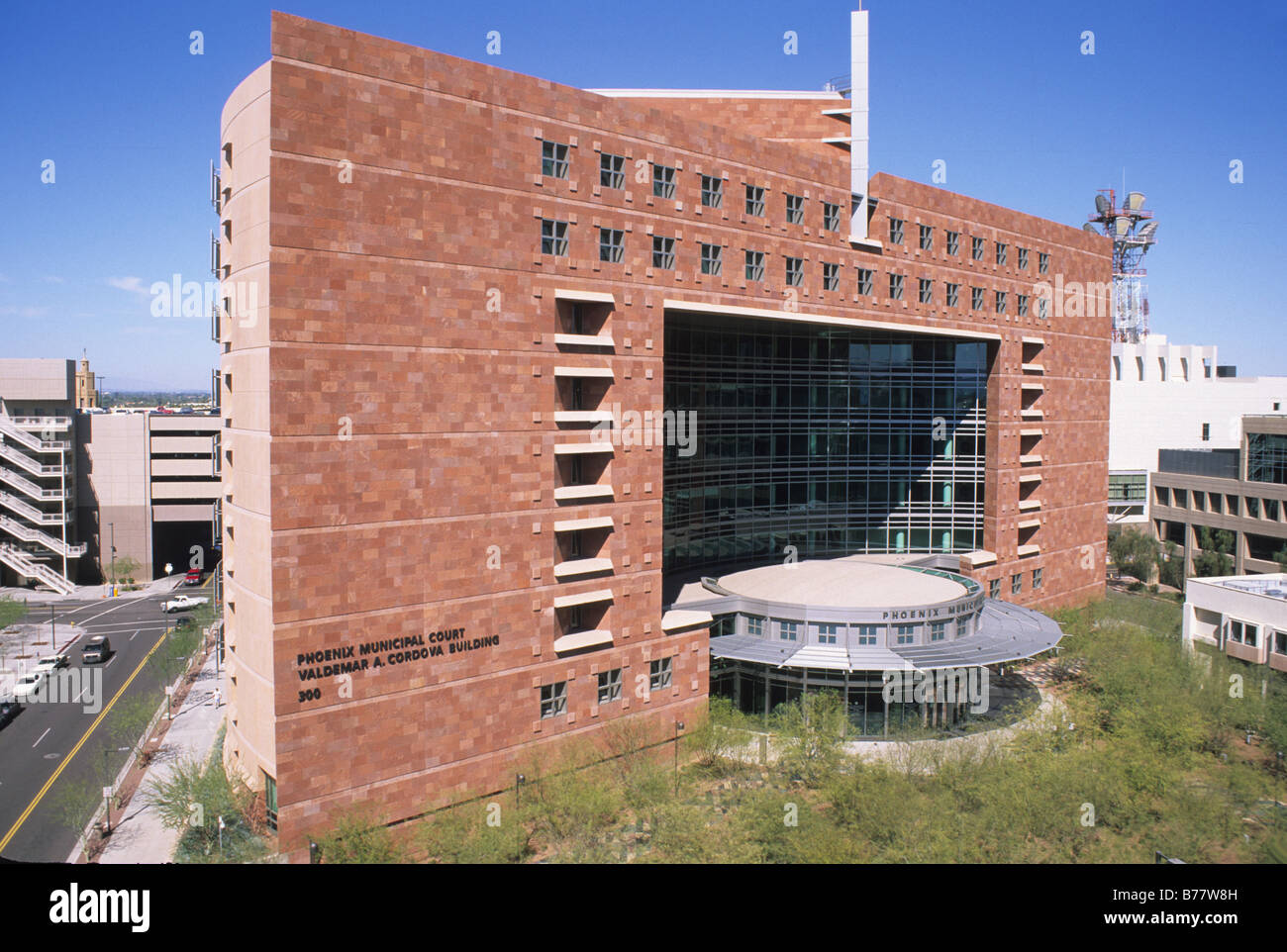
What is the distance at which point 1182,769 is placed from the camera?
35.9m

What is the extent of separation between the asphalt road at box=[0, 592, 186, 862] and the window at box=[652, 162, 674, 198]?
35625 mm

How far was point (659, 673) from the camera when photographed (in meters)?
39.8

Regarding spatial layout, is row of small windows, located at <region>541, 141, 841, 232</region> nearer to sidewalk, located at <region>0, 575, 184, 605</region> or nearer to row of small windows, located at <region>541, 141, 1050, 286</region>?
row of small windows, located at <region>541, 141, 1050, 286</region>

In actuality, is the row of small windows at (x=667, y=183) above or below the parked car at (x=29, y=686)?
above

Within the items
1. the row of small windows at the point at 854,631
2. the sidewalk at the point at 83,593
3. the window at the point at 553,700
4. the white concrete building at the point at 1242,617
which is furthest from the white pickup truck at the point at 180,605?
the white concrete building at the point at 1242,617

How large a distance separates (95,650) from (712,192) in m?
52.9

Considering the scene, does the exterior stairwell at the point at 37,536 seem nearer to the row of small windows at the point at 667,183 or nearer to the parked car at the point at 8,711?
the parked car at the point at 8,711

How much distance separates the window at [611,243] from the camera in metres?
36.8

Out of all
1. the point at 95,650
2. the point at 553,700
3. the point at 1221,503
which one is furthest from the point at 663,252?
the point at 1221,503

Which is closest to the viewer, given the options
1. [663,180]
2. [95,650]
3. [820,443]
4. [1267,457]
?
[663,180]

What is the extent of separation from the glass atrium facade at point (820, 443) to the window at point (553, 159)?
14160 millimetres

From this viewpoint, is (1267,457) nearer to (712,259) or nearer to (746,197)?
(746,197)

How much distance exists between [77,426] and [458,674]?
240 feet
